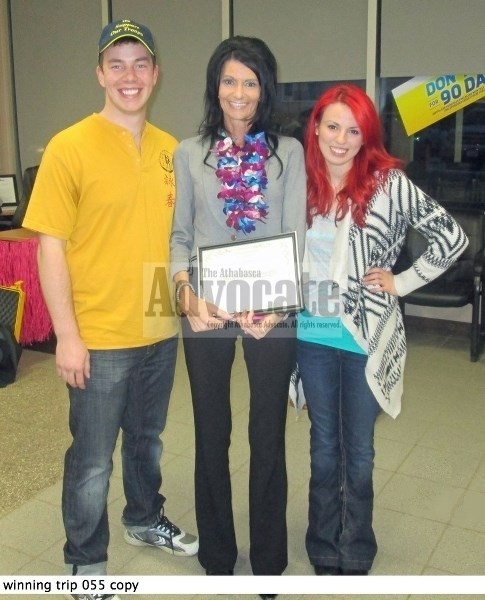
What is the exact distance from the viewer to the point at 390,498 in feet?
9.06

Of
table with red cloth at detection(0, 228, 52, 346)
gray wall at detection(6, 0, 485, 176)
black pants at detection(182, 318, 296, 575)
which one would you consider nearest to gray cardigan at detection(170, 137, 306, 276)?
black pants at detection(182, 318, 296, 575)

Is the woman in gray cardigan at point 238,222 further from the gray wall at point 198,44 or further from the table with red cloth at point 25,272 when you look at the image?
the gray wall at point 198,44

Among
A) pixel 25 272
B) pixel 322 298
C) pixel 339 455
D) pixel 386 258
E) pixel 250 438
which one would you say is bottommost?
pixel 339 455

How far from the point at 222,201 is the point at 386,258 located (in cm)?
54

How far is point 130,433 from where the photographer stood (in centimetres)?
225

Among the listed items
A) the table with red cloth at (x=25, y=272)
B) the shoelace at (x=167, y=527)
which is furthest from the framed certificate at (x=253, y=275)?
the table with red cloth at (x=25, y=272)

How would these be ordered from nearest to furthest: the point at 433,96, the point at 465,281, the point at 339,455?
the point at 339,455, the point at 465,281, the point at 433,96

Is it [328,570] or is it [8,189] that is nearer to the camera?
[328,570]

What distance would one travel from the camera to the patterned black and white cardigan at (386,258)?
192 cm

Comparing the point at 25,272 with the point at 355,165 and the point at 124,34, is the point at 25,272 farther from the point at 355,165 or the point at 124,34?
the point at 355,165

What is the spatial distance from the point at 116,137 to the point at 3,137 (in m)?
5.50

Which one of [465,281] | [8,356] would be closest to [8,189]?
[8,356]

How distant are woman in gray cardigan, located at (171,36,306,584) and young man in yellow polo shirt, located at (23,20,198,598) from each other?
102mm

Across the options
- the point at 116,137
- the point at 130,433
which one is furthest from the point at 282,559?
the point at 116,137
